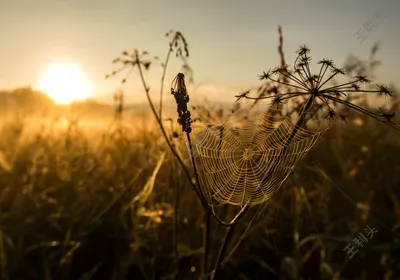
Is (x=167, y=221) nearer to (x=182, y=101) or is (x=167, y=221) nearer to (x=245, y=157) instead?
(x=245, y=157)

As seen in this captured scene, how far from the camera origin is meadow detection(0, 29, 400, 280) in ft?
12.7

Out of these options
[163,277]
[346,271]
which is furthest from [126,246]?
[346,271]

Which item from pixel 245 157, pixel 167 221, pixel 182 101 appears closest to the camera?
pixel 182 101

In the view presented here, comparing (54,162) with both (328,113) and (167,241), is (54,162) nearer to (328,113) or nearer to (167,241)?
(167,241)

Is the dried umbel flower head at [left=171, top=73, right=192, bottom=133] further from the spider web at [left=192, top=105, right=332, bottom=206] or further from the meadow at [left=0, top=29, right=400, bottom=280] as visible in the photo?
the meadow at [left=0, top=29, right=400, bottom=280]

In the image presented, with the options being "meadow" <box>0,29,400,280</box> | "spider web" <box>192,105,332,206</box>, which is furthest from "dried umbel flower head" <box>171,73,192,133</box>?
"meadow" <box>0,29,400,280</box>

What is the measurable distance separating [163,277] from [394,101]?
3554 millimetres

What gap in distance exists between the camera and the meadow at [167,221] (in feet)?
12.7

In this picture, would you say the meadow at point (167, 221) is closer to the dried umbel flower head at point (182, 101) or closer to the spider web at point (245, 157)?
the spider web at point (245, 157)

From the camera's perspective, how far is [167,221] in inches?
163

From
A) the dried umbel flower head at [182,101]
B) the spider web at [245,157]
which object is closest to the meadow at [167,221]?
the spider web at [245,157]

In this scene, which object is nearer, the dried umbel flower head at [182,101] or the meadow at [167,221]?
the dried umbel flower head at [182,101]

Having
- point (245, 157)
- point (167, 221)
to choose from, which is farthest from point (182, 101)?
point (167, 221)

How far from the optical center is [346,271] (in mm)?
3982
